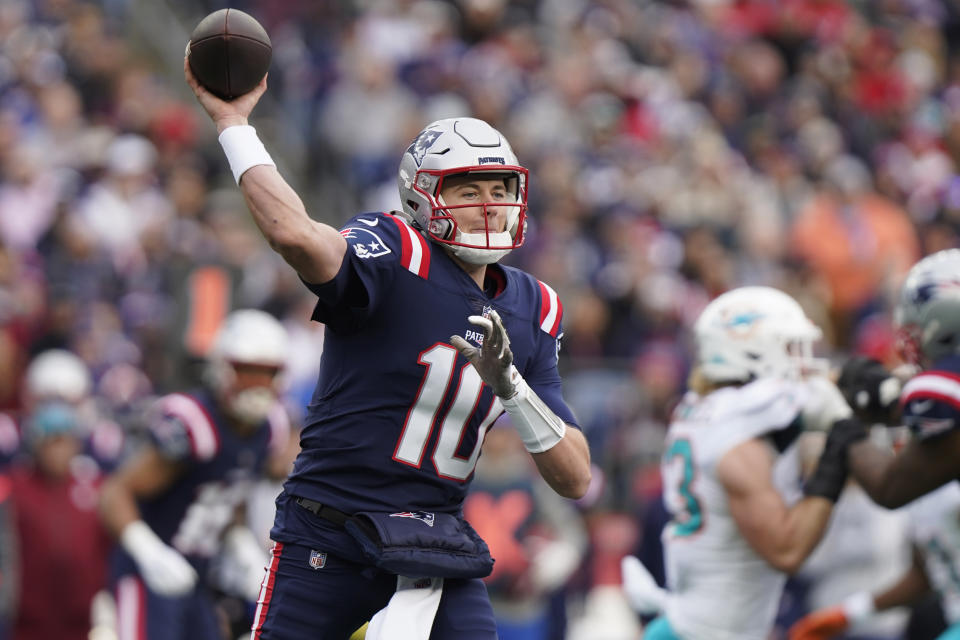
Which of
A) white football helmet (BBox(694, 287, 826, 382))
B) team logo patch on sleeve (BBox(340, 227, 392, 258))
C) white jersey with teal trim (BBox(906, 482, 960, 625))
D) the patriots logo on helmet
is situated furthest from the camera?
white football helmet (BBox(694, 287, 826, 382))

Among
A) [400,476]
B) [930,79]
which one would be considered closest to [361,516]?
[400,476]

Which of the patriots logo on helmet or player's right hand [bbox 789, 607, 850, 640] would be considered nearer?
the patriots logo on helmet

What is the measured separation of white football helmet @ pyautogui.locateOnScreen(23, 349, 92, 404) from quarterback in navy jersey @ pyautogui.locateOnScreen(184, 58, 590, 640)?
441 centimetres

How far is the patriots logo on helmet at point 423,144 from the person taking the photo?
13.4 ft

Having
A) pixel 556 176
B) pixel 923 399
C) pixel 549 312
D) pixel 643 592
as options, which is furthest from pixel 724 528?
pixel 556 176

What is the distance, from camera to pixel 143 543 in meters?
6.22

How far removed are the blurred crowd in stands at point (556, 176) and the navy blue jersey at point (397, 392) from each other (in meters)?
3.97

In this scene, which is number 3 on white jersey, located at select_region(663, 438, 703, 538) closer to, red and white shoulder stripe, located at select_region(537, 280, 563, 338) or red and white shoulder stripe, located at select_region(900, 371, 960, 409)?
red and white shoulder stripe, located at select_region(900, 371, 960, 409)

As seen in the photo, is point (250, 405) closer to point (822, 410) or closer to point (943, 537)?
point (822, 410)

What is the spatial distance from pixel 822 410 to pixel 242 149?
241 centimetres

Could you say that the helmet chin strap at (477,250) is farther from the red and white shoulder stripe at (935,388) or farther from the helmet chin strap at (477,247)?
the red and white shoulder stripe at (935,388)

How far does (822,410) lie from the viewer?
16.5 ft

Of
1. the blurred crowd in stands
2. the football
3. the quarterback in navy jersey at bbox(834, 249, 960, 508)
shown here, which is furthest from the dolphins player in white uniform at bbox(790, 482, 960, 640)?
the football

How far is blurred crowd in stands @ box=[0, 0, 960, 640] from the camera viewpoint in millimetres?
9383
